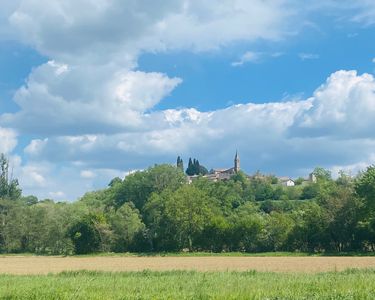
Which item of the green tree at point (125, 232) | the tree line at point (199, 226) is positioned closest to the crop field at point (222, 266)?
the tree line at point (199, 226)

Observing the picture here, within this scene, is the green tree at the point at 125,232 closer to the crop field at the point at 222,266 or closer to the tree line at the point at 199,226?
the tree line at the point at 199,226

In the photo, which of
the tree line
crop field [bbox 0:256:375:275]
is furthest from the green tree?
crop field [bbox 0:256:375:275]

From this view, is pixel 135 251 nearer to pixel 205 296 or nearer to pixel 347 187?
pixel 347 187

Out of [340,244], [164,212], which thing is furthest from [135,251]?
[340,244]

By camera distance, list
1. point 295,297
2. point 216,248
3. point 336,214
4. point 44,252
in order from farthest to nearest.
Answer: point 44,252 < point 216,248 < point 336,214 < point 295,297

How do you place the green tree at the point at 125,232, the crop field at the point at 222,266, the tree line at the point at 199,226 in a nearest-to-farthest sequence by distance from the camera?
the crop field at the point at 222,266, the tree line at the point at 199,226, the green tree at the point at 125,232

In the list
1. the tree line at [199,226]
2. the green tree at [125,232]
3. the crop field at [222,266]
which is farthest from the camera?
the green tree at [125,232]

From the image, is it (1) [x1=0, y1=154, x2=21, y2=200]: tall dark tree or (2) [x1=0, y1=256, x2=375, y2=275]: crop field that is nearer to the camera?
(2) [x1=0, y1=256, x2=375, y2=275]: crop field

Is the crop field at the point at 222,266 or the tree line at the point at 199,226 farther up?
the tree line at the point at 199,226

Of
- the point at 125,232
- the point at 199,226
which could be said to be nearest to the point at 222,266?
the point at 199,226

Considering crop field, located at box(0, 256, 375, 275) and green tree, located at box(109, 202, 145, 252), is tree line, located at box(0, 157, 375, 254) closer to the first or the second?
green tree, located at box(109, 202, 145, 252)

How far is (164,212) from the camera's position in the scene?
96938 mm

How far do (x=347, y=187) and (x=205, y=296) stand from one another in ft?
230

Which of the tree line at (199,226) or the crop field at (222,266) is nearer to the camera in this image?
the crop field at (222,266)
